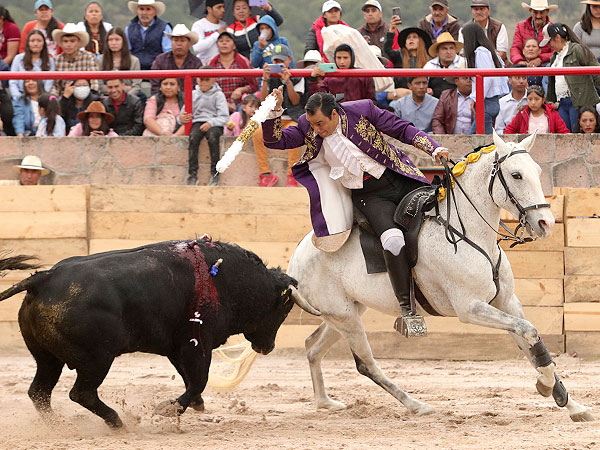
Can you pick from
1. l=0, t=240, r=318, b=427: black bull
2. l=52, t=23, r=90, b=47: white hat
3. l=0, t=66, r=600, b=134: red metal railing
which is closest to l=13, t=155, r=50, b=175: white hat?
l=0, t=66, r=600, b=134: red metal railing

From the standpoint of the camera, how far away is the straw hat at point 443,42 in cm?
1011

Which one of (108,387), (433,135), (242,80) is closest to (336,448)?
(108,387)

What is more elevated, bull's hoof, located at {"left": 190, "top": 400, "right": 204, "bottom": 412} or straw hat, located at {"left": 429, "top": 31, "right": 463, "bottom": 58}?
straw hat, located at {"left": 429, "top": 31, "right": 463, "bottom": 58}

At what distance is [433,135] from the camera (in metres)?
9.41

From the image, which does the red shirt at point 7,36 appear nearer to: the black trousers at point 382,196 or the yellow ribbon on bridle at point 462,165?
the black trousers at point 382,196

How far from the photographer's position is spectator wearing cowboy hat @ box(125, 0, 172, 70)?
36.1 ft

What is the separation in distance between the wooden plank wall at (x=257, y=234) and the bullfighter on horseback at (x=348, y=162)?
221cm

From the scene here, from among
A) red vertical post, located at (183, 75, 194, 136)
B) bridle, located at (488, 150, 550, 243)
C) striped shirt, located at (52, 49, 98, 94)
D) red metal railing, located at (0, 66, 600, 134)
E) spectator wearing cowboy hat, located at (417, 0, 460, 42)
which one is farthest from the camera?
spectator wearing cowboy hat, located at (417, 0, 460, 42)

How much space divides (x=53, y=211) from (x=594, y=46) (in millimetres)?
5389

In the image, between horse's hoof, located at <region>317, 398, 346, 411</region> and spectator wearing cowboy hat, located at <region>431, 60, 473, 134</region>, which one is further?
spectator wearing cowboy hat, located at <region>431, 60, 473, 134</region>

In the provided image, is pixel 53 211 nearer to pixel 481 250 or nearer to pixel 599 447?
pixel 481 250

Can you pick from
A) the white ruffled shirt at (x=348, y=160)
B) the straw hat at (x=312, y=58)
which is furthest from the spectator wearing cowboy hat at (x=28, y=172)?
the white ruffled shirt at (x=348, y=160)

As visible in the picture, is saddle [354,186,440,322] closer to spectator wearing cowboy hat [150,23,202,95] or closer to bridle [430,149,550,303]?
bridle [430,149,550,303]

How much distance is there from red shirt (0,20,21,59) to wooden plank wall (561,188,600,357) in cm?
620
